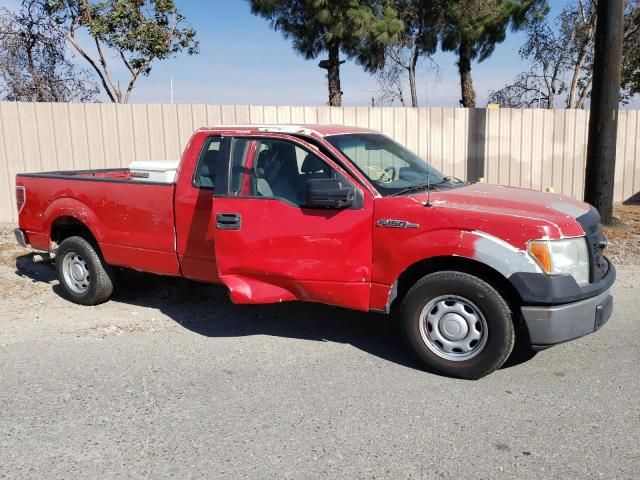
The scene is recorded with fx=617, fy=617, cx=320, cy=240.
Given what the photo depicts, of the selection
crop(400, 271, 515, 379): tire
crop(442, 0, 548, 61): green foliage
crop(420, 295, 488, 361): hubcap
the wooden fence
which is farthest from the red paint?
crop(442, 0, 548, 61): green foliage

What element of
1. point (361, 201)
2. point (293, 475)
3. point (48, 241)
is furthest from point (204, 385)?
point (48, 241)

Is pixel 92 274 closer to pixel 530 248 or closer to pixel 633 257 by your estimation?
pixel 530 248

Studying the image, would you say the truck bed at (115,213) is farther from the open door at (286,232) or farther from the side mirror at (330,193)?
the side mirror at (330,193)

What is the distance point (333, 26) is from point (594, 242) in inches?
567

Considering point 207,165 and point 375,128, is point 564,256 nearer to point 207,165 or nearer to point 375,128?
point 207,165

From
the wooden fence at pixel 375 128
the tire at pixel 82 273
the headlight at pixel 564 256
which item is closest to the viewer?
the headlight at pixel 564 256

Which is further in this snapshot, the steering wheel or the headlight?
the steering wheel

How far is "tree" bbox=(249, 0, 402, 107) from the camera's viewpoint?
17.1 meters

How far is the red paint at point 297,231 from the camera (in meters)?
4.34

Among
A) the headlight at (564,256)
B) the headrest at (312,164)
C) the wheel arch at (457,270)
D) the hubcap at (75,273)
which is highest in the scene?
the headrest at (312,164)

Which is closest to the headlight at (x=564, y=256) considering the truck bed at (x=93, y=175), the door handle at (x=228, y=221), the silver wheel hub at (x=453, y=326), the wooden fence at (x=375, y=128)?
the silver wheel hub at (x=453, y=326)

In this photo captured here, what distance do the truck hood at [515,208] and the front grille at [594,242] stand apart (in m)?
0.07

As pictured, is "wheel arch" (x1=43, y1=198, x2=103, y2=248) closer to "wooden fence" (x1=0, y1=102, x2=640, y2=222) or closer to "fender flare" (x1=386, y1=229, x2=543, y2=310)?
"fender flare" (x1=386, y1=229, x2=543, y2=310)

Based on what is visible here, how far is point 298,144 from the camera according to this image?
504 cm
